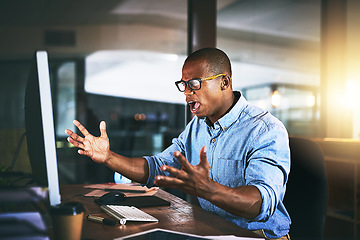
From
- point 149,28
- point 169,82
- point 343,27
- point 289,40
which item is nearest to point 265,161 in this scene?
point 169,82

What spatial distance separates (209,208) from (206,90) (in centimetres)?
57

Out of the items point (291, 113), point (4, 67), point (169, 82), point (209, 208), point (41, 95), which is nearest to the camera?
point (41, 95)

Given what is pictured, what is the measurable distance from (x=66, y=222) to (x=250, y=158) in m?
0.77

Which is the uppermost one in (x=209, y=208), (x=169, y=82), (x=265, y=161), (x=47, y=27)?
(x=47, y=27)

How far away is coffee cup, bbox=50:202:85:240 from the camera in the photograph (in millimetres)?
896

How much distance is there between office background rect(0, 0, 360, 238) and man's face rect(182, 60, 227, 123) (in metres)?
2.55

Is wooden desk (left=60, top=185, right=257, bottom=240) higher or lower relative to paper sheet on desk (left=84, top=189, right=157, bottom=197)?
higher

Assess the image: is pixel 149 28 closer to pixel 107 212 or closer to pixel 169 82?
pixel 169 82

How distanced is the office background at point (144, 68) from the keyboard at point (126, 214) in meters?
2.80

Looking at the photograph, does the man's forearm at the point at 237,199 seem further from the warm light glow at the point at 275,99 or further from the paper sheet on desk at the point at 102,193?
the warm light glow at the point at 275,99

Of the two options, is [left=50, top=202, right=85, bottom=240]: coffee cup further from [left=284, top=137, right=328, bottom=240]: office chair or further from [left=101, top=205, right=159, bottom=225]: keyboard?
[left=284, top=137, right=328, bottom=240]: office chair

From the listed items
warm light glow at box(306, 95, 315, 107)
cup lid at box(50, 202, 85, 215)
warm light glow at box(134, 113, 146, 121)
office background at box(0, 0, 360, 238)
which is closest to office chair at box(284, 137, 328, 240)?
cup lid at box(50, 202, 85, 215)

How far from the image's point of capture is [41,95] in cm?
82

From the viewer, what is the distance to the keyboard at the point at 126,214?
1200mm
